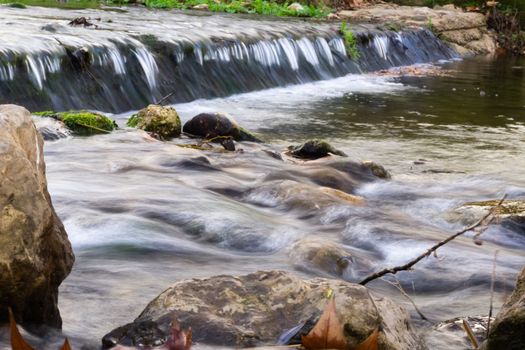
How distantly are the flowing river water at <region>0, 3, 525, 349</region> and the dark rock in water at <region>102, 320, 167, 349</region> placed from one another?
0.60 ft

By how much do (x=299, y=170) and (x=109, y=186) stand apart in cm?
173

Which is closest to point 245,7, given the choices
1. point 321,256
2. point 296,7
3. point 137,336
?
point 296,7

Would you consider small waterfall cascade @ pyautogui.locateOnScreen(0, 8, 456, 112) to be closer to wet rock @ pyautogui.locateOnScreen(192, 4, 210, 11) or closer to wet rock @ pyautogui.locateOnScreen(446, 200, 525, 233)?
wet rock @ pyautogui.locateOnScreen(192, 4, 210, 11)

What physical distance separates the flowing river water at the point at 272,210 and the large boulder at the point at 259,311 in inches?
13.0

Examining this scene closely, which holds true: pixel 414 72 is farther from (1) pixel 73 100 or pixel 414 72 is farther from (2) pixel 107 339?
(2) pixel 107 339

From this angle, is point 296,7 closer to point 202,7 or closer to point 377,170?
point 202,7

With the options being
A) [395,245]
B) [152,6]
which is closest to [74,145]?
[395,245]

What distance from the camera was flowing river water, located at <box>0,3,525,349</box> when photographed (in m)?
4.11

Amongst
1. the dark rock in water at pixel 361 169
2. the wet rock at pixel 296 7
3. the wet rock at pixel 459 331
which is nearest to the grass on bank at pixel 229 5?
the wet rock at pixel 296 7

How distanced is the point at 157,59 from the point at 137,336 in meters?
9.72

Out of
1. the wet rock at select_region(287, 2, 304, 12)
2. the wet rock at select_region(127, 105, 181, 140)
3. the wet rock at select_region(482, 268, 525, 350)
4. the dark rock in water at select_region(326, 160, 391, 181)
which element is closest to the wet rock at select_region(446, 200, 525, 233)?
the dark rock in water at select_region(326, 160, 391, 181)

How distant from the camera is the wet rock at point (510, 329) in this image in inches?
90.3

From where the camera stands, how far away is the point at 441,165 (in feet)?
27.1

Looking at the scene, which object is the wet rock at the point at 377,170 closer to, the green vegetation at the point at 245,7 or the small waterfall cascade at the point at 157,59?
the small waterfall cascade at the point at 157,59
